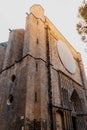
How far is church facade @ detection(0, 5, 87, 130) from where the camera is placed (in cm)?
1134

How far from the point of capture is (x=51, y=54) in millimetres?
16688

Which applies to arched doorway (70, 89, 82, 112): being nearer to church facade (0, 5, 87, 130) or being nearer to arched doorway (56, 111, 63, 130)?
church facade (0, 5, 87, 130)

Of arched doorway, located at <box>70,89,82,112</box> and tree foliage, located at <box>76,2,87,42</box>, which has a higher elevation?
tree foliage, located at <box>76,2,87,42</box>

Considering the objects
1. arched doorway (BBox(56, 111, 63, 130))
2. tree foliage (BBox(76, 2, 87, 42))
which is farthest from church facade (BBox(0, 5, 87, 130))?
tree foliage (BBox(76, 2, 87, 42))

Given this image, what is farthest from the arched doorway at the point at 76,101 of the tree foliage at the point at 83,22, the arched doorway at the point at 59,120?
the tree foliage at the point at 83,22

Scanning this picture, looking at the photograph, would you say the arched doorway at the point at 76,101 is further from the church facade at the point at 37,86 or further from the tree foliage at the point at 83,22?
the tree foliage at the point at 83,22

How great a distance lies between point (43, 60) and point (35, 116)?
560 cm

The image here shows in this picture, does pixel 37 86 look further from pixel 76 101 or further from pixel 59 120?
pixel 76 101

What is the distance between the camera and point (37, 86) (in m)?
12.6

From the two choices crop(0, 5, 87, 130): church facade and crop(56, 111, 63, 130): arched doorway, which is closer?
crop(0, 5, 87, 130): church facade

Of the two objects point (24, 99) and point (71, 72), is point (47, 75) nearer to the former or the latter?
point (24, 99)

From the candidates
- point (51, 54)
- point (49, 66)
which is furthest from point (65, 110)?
point (51, 54)

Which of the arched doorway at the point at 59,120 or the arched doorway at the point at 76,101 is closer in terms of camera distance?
the arched doorway at the point at 59,120

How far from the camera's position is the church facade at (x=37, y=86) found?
11.3 meters
